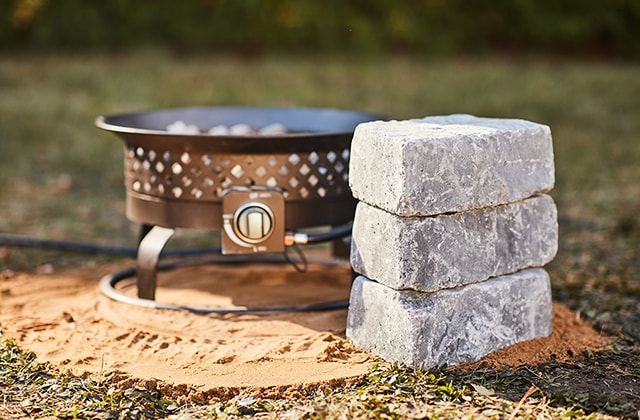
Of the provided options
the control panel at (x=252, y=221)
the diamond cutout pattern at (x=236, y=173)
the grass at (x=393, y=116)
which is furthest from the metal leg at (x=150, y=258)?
the grass at (x=393, y=116)

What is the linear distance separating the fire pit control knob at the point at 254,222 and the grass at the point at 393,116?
77cm

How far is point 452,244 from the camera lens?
9.40 feet

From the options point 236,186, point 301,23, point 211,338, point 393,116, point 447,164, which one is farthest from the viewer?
point 301,23

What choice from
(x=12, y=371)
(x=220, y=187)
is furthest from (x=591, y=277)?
(x=12, y=371)

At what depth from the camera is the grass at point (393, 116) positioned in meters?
2.70

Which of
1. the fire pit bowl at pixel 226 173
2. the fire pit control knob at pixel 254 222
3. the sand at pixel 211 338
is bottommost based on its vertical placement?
the sand at pixel 211 338

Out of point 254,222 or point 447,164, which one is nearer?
point 447,164

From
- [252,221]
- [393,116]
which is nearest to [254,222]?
[252,221]

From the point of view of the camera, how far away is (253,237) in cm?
Result: 333

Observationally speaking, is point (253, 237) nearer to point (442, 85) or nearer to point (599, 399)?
point (599, 399)

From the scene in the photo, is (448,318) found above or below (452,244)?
below

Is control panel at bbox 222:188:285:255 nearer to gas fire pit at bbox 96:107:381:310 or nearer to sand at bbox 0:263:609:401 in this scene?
gas fire pit at bbox 96:107:381:310

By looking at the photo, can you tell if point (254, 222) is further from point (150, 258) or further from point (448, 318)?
point (448, 318)

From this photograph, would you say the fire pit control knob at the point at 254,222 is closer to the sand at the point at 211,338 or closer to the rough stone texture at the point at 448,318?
the sand at the point at 211,338
